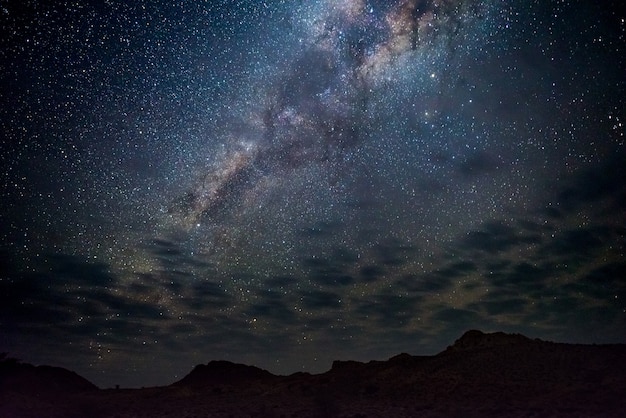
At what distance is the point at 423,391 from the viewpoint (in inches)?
1548

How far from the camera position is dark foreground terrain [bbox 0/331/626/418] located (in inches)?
1286

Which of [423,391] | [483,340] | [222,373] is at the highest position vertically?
[483,340]

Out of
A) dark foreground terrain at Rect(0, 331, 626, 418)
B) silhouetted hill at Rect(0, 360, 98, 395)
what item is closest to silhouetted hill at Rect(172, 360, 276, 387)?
dark foreground terrain at Rect(0, 331, 626, 418)

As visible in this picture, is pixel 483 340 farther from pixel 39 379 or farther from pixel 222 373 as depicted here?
pixel 39 379

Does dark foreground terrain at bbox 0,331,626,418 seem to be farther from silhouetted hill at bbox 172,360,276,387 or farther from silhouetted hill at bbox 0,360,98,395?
silhouetted hill at bbox 172,360,276,387

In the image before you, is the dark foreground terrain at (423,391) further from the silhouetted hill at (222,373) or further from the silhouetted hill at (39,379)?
the silhouetted hill at (222,373)

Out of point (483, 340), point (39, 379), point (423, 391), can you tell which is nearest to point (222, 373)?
point (39, 379)

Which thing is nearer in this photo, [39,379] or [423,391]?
[423,391]

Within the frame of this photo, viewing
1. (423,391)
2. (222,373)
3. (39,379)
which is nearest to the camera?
(423,391)

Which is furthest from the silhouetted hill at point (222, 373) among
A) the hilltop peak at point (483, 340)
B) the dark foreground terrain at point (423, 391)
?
the hilltop peak at point (483, 340)

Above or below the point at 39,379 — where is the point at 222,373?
below

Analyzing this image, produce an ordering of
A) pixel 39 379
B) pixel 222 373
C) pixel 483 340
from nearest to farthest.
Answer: pixel 483 340
pixel 222 373
pixel 39 379

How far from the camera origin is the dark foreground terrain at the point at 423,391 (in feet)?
107

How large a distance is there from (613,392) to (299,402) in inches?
929
